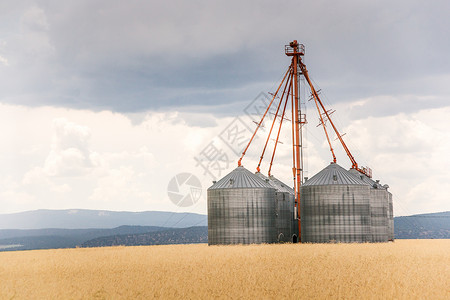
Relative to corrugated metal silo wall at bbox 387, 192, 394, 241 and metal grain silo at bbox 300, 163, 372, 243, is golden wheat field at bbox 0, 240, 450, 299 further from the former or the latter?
corrugated metal silo wall at bbox 387, 192, 394, 241

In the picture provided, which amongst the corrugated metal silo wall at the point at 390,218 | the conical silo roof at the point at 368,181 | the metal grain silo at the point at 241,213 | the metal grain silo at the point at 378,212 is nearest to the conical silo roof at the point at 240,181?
the metal grain silo at the point at 241,213

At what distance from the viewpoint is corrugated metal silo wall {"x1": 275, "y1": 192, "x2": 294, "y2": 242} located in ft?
222

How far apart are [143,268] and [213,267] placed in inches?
160

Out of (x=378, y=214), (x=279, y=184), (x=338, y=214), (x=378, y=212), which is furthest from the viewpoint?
(x=279, y=184)

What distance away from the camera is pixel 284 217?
2734 inches

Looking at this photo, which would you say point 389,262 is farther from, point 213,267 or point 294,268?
point 213,267

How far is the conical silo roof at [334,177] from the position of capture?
210 feet

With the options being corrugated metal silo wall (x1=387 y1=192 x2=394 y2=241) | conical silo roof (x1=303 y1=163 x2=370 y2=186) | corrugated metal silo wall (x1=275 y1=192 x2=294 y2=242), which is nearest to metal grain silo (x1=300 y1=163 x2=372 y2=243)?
conical silo roof (x1=303 y1=163 x2=370 y2=186)

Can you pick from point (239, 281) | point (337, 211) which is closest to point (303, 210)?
point (337, 211)

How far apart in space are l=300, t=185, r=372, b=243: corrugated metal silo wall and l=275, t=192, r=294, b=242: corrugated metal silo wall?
4.56 metres

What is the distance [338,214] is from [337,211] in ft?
1.21

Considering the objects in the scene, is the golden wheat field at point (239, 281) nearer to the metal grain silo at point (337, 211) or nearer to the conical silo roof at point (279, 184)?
the metal grain silo at point (337, 211)

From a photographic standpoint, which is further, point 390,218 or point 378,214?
point 390,218

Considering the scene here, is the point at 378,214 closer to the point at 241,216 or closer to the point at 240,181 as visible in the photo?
the point at 241,216
